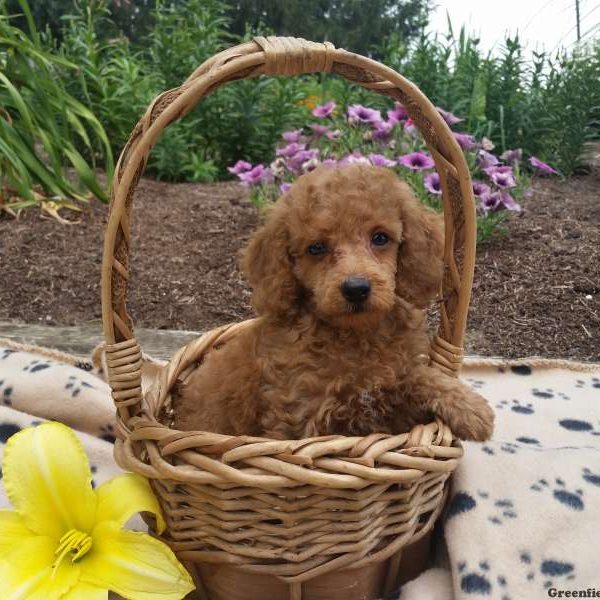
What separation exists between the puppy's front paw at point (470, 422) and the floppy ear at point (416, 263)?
35cm

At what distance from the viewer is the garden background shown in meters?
3.89

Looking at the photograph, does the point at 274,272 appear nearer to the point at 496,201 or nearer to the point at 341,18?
the point at 496,201

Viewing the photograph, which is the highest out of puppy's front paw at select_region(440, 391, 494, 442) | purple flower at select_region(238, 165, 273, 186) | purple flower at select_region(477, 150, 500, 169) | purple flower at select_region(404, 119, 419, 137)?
purple flower at select_region(404, 119, 419, 137)

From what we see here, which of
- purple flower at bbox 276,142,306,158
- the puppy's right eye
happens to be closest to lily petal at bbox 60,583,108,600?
the puppy's right eye

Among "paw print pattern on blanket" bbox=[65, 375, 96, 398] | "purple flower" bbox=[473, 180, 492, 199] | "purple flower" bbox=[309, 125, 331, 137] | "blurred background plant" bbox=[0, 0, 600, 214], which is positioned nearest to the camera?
"paw print pattern on blanket" bbox=[65, 375, 96, 398]

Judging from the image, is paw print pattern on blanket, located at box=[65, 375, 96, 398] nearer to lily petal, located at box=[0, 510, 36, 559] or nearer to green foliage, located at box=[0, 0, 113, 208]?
lily petal, located at box=[0, 510, 36, 559]

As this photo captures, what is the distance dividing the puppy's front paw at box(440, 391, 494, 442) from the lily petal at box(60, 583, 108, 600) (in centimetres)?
91

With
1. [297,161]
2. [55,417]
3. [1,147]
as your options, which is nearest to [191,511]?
[55,417]

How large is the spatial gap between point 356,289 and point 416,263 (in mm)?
327

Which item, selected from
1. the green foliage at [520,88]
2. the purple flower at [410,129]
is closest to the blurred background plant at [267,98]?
the green foliage at [520,88]

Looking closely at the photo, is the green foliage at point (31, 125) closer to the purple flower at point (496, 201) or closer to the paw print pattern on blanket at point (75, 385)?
the paw print pattern on blanket at point (75, 385)

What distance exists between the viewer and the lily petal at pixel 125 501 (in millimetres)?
1669

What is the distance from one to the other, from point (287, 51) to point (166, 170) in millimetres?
4493

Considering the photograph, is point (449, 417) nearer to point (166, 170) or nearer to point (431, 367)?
point (431, 367)
